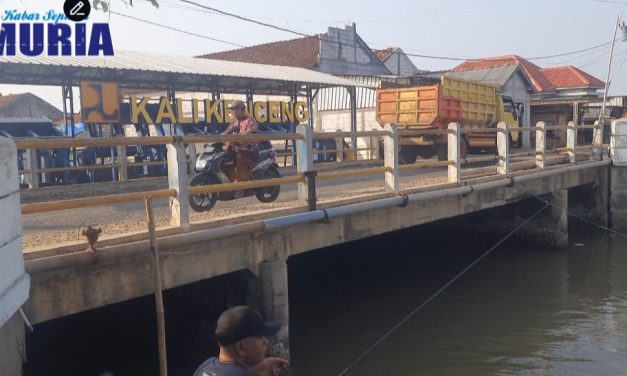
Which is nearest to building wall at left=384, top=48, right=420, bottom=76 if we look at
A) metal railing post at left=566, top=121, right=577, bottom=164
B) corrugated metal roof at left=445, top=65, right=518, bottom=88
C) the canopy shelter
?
corrugated metal roof at left=445, top=65, right=518, bottom=88

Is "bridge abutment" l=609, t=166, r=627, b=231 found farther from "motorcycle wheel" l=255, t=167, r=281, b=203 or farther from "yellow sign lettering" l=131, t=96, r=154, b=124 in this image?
"yellow sign lettering" l=131, t=96, r=154, b=124

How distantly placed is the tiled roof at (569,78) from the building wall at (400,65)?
979cm

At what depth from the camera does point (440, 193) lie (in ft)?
31.3

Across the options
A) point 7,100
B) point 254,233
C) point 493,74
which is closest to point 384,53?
point 493,74

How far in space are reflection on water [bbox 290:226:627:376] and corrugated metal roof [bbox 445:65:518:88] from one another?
19381mm

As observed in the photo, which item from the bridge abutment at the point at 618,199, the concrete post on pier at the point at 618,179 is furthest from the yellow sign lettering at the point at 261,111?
the bridge abutment at the point at 618,199

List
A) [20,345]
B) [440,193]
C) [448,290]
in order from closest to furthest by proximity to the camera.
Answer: [20,345]
[440,193]
[448,290]

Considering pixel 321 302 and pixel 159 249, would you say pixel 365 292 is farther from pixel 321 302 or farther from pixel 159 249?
pixel 159 249

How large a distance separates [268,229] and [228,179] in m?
1.67

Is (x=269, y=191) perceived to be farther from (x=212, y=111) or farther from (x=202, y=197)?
(x=212, y=111)

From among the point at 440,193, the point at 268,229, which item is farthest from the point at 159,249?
the point at 440,193

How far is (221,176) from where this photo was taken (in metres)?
8.20

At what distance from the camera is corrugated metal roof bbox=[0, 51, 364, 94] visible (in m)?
15.6

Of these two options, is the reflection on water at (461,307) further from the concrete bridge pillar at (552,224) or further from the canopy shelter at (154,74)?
the canopy shelter at (154,74)
